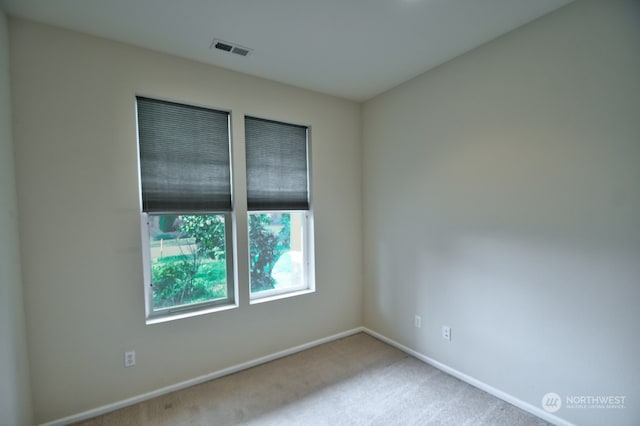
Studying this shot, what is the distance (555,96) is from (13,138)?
358cm

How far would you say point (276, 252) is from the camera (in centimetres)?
299

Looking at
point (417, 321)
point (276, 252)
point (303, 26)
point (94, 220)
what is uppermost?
point (303, 26)

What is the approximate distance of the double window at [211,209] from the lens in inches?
91.4

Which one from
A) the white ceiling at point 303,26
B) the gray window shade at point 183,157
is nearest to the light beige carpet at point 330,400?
the gray window shade at point 183,157

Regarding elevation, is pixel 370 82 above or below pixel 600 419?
above

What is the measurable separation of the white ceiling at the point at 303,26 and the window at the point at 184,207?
530 mm

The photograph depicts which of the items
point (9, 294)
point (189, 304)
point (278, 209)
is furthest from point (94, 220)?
point (278, 209)

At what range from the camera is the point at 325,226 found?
3.18m

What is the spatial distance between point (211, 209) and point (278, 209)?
0.67 metres

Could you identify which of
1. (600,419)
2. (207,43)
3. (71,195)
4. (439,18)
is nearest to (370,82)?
(439,18)

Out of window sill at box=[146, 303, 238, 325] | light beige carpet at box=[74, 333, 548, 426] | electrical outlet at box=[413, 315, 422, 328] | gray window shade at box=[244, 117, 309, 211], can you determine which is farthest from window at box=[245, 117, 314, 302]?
electrical outlet at box=[413, 315, 422, 328]

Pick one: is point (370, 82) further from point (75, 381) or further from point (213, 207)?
point (75, 381)

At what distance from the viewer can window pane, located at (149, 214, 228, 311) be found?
93.7 inches

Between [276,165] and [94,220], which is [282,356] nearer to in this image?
[276,165]
